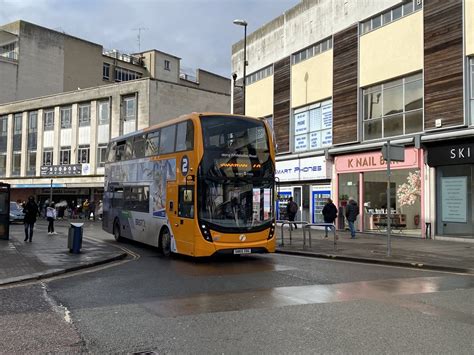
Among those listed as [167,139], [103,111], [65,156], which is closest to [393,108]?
[167,139]

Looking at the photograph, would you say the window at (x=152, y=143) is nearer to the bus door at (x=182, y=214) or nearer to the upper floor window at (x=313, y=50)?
the bus door at (x=182, y=214)

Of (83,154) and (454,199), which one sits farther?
(83,154)

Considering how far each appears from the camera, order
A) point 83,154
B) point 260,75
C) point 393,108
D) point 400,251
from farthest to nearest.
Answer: point 83,154, point 260,75, point 393,108, point 400,251

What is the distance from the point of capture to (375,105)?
22344 millimetres

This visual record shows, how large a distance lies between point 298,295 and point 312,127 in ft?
61.8

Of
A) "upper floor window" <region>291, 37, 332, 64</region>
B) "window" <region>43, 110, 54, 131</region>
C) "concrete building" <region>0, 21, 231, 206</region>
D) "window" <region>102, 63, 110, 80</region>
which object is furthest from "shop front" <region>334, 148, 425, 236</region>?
"window" <region>102, 63, 110, 80</region>

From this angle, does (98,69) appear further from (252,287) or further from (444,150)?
(252,287)

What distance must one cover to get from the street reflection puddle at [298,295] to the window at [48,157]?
4565cm

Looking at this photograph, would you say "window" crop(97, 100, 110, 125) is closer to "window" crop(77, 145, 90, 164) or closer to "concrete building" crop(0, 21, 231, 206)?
"concrete building" crop(0, 21, 231, 206)

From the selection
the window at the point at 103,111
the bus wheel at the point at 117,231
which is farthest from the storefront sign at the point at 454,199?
the window at the point at 103,111

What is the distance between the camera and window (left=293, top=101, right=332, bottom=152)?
996 inches

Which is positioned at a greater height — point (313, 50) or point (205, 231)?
point (313, 50)

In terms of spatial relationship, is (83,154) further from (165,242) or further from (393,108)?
(165,242)

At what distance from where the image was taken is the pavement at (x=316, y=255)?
37.8 feet
